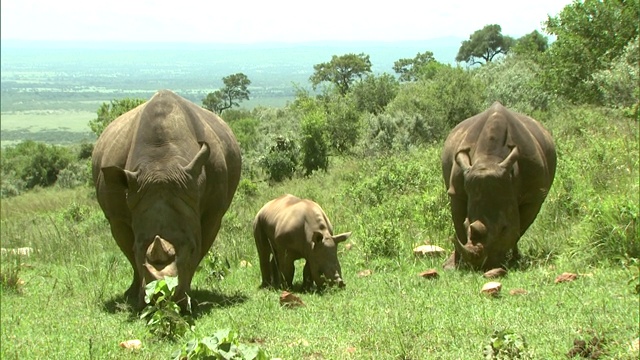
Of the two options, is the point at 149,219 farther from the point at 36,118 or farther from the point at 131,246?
the point at 36,118

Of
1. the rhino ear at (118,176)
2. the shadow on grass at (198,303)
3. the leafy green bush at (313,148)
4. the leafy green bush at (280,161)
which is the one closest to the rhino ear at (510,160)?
the shadow on grass at (198,303)

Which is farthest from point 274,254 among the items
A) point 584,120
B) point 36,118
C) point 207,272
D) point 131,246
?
point 36,118

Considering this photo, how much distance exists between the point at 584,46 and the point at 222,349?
23.1m

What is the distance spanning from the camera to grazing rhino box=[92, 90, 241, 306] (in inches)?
334

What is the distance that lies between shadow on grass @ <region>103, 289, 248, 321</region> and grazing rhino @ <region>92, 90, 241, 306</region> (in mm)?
182

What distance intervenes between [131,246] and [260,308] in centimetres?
220

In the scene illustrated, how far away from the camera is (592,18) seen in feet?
82.0

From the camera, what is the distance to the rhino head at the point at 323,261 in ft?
32.2

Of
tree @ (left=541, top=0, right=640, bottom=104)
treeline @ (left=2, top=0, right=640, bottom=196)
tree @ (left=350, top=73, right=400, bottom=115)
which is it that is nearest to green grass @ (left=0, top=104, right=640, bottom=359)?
treeline @ (left=2, top=0, right=640, bottom=196)

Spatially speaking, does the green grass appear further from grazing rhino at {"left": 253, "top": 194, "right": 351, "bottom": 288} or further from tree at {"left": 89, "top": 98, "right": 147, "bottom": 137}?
tree at {"left": 89, "top": 98, "right": 147, "bottom": 137}

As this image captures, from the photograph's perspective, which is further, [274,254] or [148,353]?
[274,254]

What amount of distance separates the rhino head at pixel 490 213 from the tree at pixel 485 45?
51595 mm

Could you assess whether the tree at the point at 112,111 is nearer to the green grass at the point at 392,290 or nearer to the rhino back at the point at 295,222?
the green grass at the point at 392,290

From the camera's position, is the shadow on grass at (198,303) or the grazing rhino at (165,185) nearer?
the grazing rhino at (165,185)
